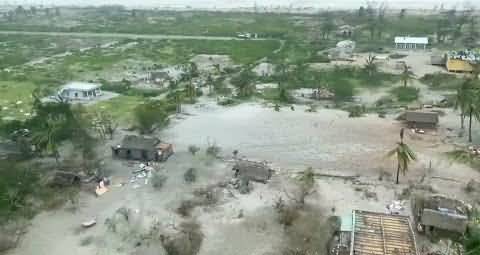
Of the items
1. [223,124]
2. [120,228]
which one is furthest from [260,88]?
[120,228]

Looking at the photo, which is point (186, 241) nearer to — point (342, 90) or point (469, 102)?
point (469, 102)

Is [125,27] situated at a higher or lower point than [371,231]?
higher

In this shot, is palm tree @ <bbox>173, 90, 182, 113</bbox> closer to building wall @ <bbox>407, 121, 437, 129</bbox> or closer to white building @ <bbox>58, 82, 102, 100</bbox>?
white building @ <bbox>58, 82, 102, 100</bbox>

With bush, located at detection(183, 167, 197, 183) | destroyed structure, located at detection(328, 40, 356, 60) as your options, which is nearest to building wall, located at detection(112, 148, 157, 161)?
bush, located at detection(183, 167, 197, 183)

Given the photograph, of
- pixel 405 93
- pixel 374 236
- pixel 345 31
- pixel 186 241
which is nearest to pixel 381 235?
pixel 374 236

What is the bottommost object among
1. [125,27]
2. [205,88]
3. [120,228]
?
[120,228]

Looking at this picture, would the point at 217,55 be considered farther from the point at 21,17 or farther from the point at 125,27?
the point at 21,17
